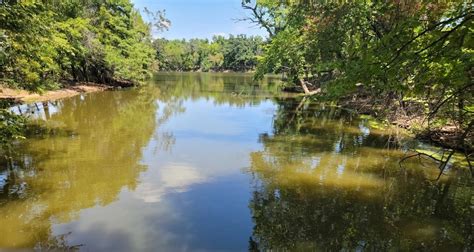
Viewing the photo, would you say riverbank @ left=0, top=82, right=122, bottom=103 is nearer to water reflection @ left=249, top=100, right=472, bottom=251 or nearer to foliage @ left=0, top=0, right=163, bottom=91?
foliage @ left=0, top=0, right=163, bottom=91

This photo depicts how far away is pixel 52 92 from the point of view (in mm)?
25641

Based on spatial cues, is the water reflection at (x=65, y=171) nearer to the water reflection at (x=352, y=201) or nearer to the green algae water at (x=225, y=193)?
the green algae water at (x=225, y=193)

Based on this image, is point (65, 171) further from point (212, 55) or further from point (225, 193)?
point (212, 55)

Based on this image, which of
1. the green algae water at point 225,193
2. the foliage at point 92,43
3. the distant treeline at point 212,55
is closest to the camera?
the green algae water at point 225,193

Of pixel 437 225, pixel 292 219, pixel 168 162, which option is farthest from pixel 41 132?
pixel 437 225

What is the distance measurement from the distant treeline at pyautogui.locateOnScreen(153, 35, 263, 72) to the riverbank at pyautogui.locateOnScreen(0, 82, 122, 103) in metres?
65.6

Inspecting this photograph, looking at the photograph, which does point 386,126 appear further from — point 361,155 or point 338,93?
point 338,93

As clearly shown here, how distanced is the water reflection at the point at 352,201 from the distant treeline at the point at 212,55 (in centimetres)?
8958

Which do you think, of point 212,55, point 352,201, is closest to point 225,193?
point 352,201

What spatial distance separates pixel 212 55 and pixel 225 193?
108576 mm

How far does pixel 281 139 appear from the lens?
1408 cm

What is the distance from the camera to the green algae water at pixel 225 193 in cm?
614

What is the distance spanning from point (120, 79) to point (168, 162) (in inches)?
1265

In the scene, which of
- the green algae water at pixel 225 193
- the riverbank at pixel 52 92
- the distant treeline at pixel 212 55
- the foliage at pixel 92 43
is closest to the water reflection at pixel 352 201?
the green algae water at pixel 225 193
